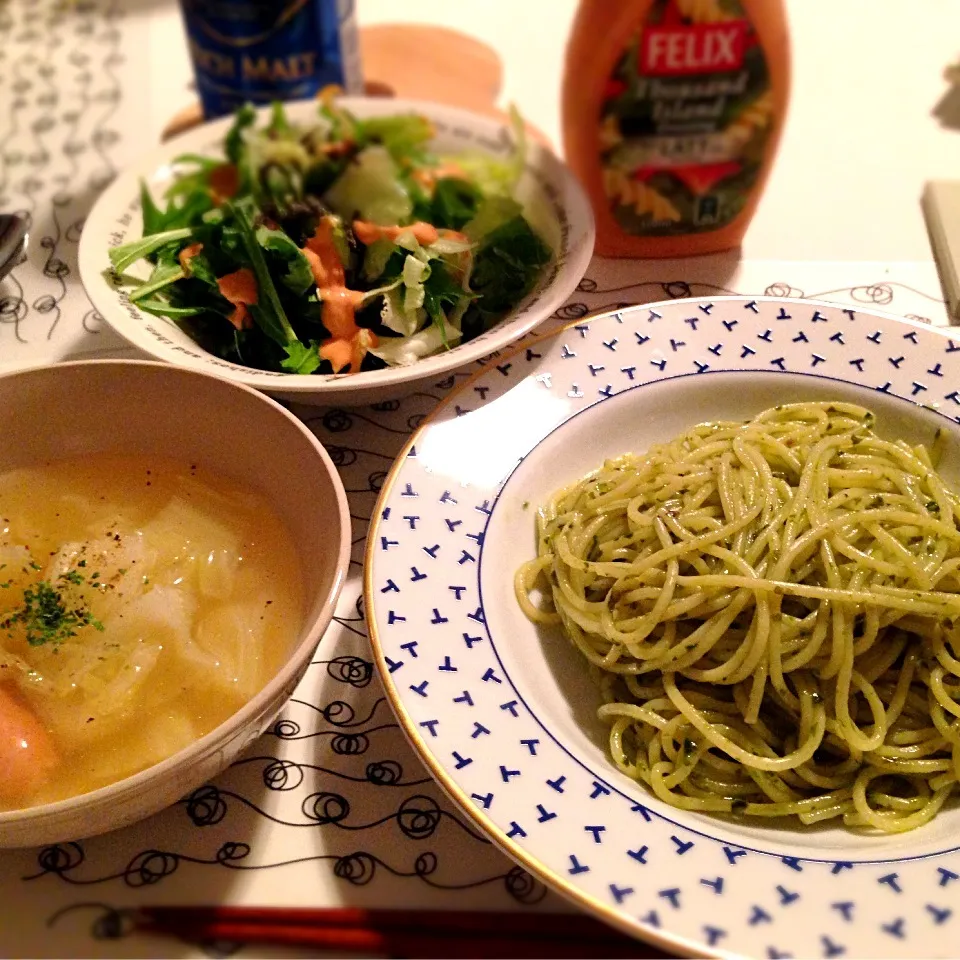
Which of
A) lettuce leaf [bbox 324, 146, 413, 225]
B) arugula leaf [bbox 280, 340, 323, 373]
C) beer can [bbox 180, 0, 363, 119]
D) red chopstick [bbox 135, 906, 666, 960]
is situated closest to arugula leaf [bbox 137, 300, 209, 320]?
arugula leaf [bbox 280, 340, 323, 373]

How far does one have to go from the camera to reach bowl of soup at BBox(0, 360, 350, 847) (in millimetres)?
1028

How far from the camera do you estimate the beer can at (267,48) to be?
2127 millimetres

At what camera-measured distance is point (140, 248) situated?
173cm

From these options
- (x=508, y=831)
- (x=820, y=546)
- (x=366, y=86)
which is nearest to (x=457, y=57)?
(x=366, y=86)

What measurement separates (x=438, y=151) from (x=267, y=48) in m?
0.53

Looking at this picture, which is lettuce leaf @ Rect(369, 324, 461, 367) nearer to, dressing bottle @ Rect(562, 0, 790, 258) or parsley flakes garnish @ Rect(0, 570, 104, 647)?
dressing bottle @ Rect(562, 0, 790, 258)

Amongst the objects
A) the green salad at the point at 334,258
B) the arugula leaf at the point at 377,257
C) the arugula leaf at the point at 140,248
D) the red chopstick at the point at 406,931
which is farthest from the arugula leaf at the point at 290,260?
the red chopstick at the point at 406,931

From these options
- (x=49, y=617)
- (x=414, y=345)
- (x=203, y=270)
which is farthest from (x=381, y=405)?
(x=49, y=617)

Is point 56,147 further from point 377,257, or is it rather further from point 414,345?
point 414,345

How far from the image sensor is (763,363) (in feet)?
5.13

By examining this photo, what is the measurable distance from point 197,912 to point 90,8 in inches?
131

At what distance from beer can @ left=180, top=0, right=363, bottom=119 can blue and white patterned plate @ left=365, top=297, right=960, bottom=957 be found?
49.1 inches

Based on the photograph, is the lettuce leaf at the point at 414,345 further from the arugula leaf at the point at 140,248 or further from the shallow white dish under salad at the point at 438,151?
the arugula leaf at the point at 140,248

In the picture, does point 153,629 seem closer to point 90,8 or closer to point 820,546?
point 820,546
